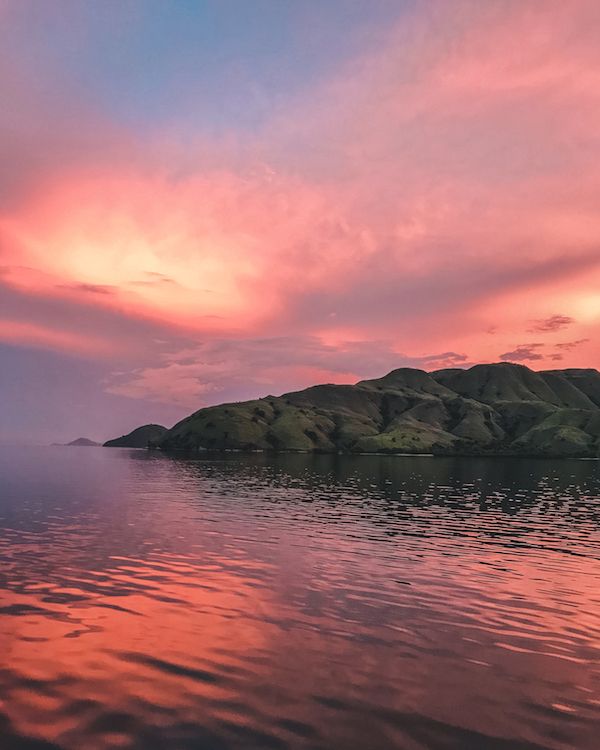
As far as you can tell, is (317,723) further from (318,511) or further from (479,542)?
(318,511)

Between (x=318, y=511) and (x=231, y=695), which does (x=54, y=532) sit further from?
(x=231, y=695)

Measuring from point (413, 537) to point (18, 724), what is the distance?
48218 millimetres

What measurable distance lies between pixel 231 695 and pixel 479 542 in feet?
146

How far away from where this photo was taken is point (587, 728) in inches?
722

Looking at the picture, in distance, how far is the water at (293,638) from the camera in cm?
1794

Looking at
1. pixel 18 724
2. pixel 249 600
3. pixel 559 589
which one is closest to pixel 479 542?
pixel 559 589

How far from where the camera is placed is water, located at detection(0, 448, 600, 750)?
17938mm

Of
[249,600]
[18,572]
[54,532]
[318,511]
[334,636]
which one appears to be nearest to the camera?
[334,636]

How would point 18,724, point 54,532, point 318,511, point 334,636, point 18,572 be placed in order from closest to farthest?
point 18,724 < point 334,636 < point 18,572 < point 54,532 < point 318,511

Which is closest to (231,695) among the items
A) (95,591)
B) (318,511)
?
(95,591)

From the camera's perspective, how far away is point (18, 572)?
125ft

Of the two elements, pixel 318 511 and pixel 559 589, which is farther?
pixel 318 511

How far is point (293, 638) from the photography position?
2648cm

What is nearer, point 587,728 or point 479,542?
point 587,728
